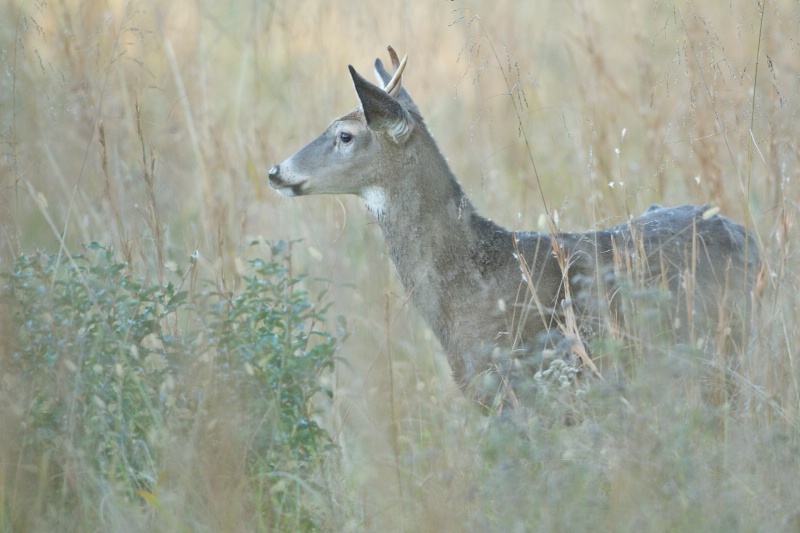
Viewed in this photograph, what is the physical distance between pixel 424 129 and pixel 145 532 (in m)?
2.75

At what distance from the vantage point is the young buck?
194 inches

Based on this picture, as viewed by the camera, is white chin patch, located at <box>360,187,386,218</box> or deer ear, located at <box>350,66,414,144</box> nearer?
deer ear, located at <box>350,66,414,144</box>

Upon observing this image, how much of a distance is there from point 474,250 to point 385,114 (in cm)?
81

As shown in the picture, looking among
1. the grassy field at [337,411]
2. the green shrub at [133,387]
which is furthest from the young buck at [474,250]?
the green shrub at [133,387]

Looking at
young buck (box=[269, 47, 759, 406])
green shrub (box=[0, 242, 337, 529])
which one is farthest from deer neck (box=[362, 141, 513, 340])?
green shrub (box=[0, 242, 337, 529])

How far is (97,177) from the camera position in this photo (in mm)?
Result: 6789

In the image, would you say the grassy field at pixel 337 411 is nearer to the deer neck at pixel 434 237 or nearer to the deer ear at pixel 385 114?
the deer neck at pixel 434 237

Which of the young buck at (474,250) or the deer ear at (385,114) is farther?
the deer ear at (385,114)

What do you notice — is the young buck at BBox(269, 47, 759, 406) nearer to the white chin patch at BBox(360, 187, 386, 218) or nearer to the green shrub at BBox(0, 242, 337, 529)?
the white chin patch at BBox(360, 187, 386, 218)

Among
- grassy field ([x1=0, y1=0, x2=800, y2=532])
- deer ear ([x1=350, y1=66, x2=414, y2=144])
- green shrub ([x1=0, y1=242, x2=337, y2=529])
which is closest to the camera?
grassy field ([x1=0, y1=0, x2=800, y2=532])

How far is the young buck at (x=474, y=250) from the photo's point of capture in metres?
Result: 4.92

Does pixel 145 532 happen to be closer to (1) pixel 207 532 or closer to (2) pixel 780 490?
(1) pixel 207 532

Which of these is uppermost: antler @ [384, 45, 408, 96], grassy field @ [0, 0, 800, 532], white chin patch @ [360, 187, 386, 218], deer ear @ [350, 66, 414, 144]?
antler @ [384, 45, 408, 96]

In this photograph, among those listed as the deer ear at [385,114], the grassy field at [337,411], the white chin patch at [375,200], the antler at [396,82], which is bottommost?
the grassy field at [337,411]
